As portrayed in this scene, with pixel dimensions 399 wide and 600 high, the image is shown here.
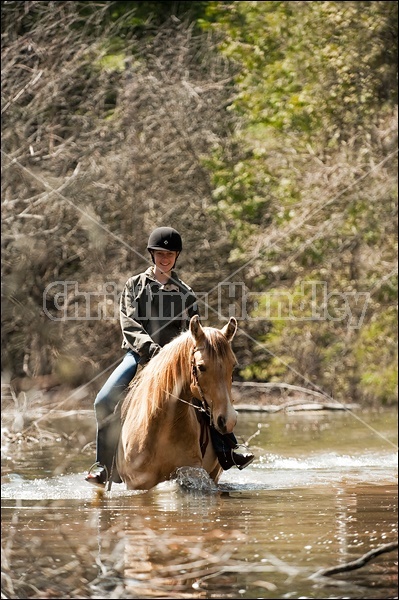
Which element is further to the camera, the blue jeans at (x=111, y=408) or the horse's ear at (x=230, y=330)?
the blue jeans at (x=111, y=408)

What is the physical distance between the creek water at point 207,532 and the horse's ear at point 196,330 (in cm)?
99

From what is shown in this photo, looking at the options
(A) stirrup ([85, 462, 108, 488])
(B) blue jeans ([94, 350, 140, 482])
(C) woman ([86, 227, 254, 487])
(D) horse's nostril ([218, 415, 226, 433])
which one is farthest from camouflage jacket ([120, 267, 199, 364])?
(D) horse's nostril ([218, 415, 226, 433])

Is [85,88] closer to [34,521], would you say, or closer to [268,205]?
[268,205]

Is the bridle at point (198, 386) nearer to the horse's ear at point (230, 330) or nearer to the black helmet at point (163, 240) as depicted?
the horse's ear at point (230, 330)


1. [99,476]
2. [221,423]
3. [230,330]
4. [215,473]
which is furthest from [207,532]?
[99,476]

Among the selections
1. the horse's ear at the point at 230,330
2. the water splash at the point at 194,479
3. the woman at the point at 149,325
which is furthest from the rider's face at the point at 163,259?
the water splash at the point at 194,479

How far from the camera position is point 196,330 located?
7.53 meters

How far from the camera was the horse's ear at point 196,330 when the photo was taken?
24.5 feet

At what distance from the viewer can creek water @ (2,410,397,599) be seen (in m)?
4.82

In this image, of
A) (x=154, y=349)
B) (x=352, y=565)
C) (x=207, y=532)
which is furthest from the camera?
(x=154, y=349)

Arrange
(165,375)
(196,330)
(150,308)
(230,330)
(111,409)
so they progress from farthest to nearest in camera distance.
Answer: (111,409), (150,308), (165,375), (230,330), (196,330)

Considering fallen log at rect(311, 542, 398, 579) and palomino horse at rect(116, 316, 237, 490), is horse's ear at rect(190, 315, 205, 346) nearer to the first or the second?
palomino horse at rect(116, 316, 237, 490)

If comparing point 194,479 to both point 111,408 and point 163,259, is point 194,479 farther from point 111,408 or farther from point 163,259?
point 163,259

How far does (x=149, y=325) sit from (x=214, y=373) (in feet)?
4.46
